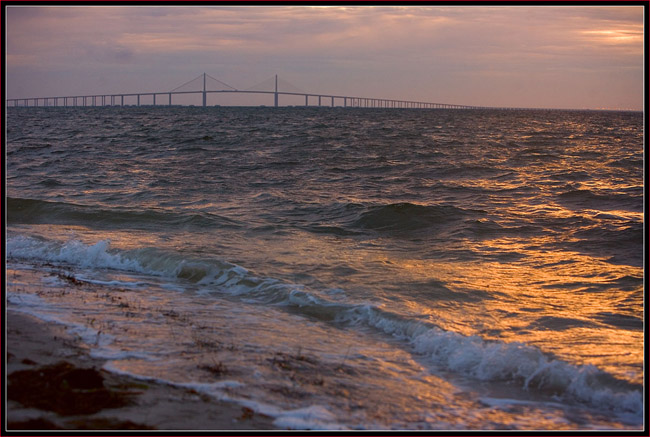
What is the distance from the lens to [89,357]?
15.0ft

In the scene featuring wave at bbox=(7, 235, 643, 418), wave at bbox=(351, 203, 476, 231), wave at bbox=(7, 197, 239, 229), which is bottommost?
wave at bbox=(7, 235, 643, 418)

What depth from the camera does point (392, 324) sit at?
20.2 ft

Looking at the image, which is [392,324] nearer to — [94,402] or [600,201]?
[94,402]

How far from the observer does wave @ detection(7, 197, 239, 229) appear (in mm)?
11874

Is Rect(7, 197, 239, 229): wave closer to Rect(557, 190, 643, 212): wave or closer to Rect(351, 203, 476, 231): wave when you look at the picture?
Rect(351, 203, 476, 231): wave

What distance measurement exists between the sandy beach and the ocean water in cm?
18

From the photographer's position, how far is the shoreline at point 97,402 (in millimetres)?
3475

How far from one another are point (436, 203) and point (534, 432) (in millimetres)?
10363

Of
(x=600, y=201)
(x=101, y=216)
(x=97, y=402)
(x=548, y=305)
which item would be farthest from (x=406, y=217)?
(x=97, y=402)

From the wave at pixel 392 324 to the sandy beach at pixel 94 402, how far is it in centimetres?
217

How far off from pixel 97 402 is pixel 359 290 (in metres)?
4.09

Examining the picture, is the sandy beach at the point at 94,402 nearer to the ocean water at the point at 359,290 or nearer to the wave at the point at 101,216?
the ocean water at the point at 359,290

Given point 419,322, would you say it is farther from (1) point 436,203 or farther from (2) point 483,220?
(1) point 436,203

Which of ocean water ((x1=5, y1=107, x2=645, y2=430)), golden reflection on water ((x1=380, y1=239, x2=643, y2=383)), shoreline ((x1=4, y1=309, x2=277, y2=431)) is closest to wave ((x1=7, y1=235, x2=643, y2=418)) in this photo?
ocean water ((x1=5, y1=107, x2=645, y2=430))
